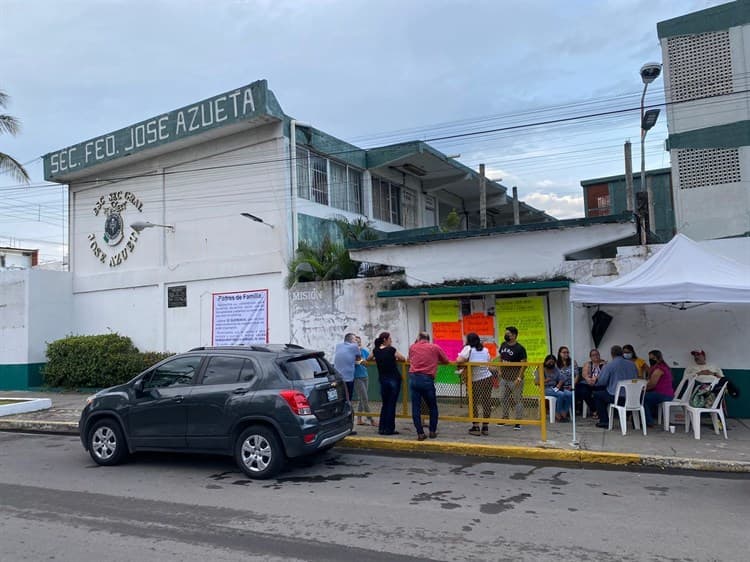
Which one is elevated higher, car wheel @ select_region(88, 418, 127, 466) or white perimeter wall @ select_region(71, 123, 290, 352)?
white perimeter wall @ select_region(71, 123, 290, 352)

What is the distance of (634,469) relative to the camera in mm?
7578

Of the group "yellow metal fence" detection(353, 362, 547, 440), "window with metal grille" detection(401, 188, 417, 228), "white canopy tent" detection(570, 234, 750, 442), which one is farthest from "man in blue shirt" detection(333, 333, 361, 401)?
"window with metal grille" detection(401, 188, 417, 228)

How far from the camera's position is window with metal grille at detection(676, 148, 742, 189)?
18.5 m

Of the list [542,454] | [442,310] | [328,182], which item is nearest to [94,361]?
[328,182]

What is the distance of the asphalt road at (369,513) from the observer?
4809mm

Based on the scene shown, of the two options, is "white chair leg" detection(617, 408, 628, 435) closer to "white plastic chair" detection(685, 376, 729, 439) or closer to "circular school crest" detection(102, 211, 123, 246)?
"white plastic chair" detection(685, 376, 729, 439)

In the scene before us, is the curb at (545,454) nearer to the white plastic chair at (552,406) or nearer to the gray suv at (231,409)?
the gray suv at (231,409)

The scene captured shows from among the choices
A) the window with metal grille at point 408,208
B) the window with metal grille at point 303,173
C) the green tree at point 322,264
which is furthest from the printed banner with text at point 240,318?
the window with metal grille at point 408,208

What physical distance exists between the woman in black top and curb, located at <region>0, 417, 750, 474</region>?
39 cm

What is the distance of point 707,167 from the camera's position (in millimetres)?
18953

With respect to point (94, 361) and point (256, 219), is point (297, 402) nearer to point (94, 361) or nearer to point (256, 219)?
point (256, 219)

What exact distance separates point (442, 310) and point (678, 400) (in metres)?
4.86

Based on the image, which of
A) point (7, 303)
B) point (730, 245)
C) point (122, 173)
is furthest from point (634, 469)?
point (7, 303)

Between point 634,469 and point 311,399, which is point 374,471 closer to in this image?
point 311,399
